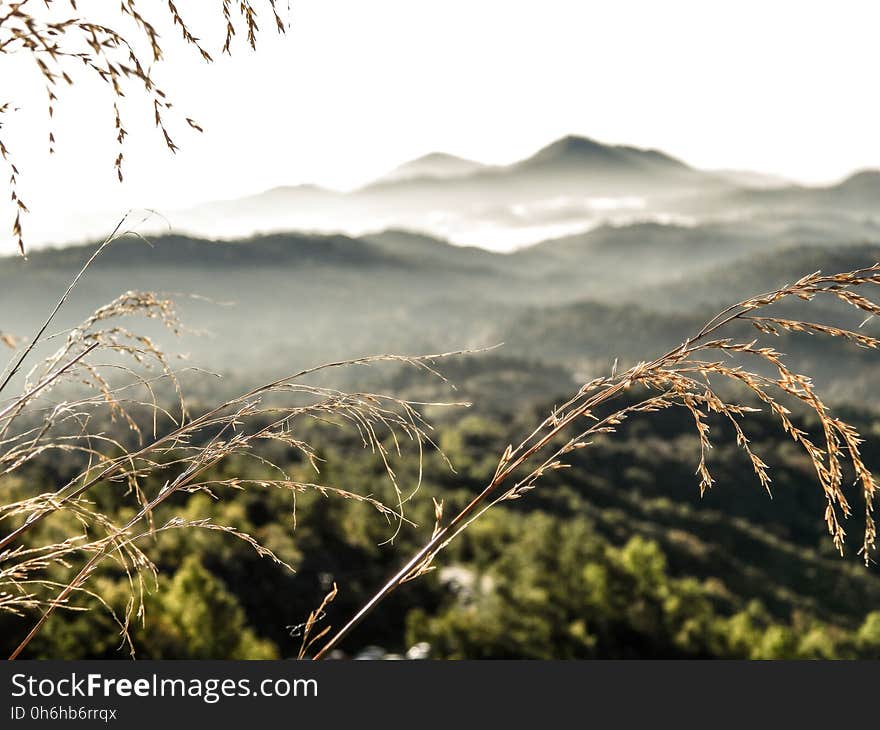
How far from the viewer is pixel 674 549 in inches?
2350

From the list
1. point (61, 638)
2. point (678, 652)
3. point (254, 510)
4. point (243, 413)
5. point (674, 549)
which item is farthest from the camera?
point (674, 549)

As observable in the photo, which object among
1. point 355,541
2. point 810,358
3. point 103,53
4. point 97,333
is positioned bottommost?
point 810,358

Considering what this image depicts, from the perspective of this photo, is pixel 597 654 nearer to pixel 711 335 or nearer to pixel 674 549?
pixel 674 549

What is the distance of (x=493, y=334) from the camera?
18388cm

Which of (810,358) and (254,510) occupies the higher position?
(254,510)

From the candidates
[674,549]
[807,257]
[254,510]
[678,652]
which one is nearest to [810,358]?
[807,257]

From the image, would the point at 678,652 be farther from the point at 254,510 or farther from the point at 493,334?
the point at 493,334

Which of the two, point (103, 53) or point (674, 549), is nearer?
point (103, 53)

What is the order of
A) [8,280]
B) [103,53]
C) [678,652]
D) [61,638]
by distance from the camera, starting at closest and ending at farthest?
[103,53] < [61,638] < [678,652] < [8,280]

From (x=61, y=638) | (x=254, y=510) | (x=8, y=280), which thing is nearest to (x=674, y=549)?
(x=254, y=510)

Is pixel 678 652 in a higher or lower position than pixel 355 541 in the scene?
lower

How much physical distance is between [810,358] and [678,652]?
5565 inches

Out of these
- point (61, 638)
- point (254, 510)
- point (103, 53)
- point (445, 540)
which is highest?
point (103, 53)

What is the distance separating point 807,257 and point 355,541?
17820 cm
